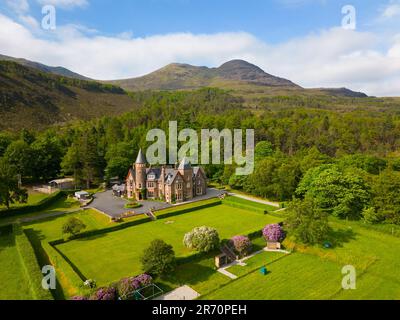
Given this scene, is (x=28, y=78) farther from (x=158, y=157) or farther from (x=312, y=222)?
(x=312, y=222)

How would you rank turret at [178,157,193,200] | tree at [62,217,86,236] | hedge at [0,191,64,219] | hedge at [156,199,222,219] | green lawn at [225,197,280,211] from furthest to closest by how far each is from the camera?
turret at [178,157,193,200] < green lawn at [225,197,280,211] < hedge at [156,199,222,219] < hedge at [0,191,64,219] < tree at [62,217,86,236]

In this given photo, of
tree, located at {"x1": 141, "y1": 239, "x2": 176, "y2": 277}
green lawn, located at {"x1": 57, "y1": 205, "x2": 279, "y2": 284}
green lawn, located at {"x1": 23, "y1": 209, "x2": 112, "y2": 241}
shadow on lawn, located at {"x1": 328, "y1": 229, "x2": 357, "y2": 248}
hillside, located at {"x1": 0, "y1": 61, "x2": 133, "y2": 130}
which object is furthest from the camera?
hillside, located at {"x1": 0, "y1": 61, "x2": 133, "y2": 130}

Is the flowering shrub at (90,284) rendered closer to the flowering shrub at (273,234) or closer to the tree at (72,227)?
the tree at (72,227)

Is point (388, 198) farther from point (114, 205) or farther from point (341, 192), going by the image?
point (114, 205)

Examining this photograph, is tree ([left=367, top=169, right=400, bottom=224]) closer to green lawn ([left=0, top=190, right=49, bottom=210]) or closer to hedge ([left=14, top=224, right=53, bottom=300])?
hedge ([left=14, top=224, right=53, bottom=300])

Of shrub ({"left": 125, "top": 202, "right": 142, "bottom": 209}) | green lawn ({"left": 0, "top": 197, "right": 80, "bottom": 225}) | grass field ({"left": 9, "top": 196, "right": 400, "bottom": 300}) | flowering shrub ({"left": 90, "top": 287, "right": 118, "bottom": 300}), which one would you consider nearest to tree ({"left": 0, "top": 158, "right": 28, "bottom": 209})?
green lawn ({"left": 0, "top": 197, "right": 80, "bottom": 225})

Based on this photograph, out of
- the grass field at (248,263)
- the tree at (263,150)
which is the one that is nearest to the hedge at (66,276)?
the grass field at (248,263)
